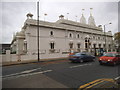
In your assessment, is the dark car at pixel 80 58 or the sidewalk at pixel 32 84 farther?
the dark car at pixel 80 58

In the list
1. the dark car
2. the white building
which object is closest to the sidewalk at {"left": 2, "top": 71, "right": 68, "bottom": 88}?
the dark car

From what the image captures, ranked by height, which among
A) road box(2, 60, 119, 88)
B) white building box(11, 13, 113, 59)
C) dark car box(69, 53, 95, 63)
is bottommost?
Answer: road box(2, 60, 119, 88)

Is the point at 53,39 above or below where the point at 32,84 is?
above

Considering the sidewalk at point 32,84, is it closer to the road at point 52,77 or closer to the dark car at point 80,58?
the road at point 52,77

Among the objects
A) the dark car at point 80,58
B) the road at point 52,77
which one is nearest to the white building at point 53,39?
the dark car at point 80,58

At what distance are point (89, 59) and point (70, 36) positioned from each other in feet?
46.7

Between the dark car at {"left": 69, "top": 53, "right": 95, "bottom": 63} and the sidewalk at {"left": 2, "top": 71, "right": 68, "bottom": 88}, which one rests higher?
the dark car at {"left": 69, "top": 53, "right": 95, "bottom": 63}

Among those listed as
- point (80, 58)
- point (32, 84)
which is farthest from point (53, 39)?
point (32, 84)

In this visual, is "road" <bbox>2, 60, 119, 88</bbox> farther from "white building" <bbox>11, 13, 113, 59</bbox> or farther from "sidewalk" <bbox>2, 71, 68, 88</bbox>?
"white building" <bbox>11, 13, 113, 59</bbox>

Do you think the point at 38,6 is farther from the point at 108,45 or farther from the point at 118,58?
the point at 108,45

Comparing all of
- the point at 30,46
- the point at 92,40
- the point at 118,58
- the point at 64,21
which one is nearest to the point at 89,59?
the point at 118,58

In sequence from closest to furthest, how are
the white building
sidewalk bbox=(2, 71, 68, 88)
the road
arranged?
1. sidewalk bbox=(2, 71, 68, 88)
2. the road
3. the white building

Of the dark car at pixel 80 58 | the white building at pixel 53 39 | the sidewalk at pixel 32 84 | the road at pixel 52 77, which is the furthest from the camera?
the white building at pixel 53 39

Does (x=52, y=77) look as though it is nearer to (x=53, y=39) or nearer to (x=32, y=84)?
(x=32, y=84)
